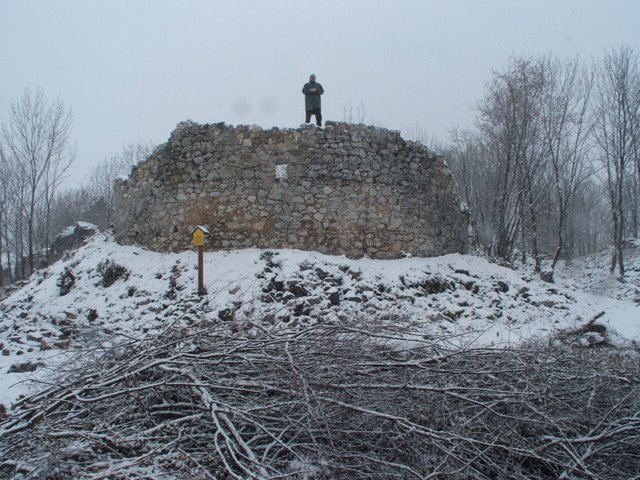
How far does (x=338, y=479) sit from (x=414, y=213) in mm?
7674

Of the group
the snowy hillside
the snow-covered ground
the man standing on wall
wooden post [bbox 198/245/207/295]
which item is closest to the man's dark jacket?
the man standing on wall

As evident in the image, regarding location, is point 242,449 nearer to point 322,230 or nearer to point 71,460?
point 71,460

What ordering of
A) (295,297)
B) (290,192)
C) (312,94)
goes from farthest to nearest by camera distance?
(312,94), (290,192), (295,297)

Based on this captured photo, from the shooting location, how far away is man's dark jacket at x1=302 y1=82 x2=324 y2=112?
405 inches

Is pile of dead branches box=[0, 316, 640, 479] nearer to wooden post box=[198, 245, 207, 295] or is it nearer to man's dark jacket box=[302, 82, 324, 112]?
wooden post box=[198, 245, 207, 295]

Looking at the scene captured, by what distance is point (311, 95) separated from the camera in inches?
405

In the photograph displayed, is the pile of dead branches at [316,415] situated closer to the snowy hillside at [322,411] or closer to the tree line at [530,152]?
the snowy hillside at [322,411]

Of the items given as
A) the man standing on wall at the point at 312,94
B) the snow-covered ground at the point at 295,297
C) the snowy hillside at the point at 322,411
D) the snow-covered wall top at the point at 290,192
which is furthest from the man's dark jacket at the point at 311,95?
the snowy hillside at the point at 322,411

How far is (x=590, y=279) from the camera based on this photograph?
1717 cm

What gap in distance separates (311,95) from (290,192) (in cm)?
272

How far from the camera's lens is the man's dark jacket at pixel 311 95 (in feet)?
33.7

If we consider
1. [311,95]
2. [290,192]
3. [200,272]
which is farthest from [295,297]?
[311,95]

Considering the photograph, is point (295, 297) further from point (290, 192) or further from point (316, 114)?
point (316, 114)

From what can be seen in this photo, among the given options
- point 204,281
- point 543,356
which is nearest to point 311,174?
point 204,281
